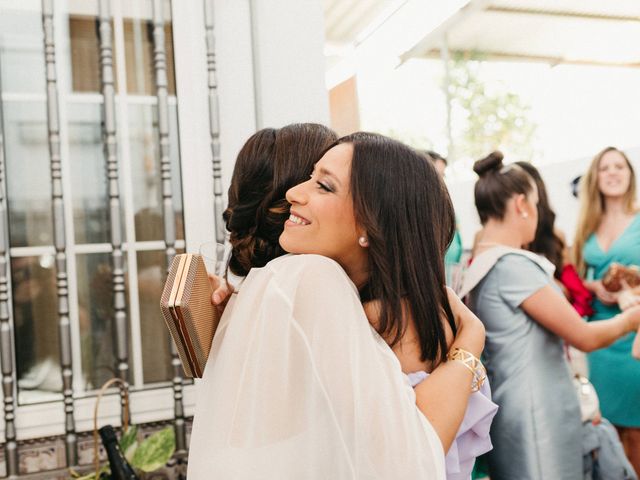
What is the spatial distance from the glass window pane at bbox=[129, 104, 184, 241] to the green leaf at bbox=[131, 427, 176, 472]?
79cm

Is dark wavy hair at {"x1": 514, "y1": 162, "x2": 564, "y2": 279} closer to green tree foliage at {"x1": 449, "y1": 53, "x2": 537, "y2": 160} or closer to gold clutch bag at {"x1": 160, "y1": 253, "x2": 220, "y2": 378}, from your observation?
gold clutch bag at {"x1": 160, "y1": 253, "x2": 220, "y2": 378}

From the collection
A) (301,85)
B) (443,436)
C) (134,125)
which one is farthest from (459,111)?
(443,436)

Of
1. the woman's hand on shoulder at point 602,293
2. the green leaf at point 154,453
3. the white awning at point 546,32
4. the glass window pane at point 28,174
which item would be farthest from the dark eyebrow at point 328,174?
the white awning at point 546,32

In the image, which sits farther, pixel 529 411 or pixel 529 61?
pixel 529 61

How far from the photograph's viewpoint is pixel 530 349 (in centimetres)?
196

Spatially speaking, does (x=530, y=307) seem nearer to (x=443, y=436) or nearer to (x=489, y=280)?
(x=489, y=280)

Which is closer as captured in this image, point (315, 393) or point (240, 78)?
point (315, 393)

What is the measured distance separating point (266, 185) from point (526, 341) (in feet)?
3.87

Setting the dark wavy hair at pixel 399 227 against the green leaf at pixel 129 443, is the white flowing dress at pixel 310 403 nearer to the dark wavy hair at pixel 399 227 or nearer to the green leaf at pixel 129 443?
the dark wavy hair at pixel 399 227

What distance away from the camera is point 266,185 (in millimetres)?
1186

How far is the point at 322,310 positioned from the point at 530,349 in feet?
4.33

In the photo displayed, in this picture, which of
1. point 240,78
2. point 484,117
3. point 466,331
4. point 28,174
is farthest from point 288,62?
point 484,117

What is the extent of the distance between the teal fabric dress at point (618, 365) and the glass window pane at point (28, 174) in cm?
237

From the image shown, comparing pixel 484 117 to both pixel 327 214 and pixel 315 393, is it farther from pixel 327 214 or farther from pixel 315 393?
pixel 315 393
